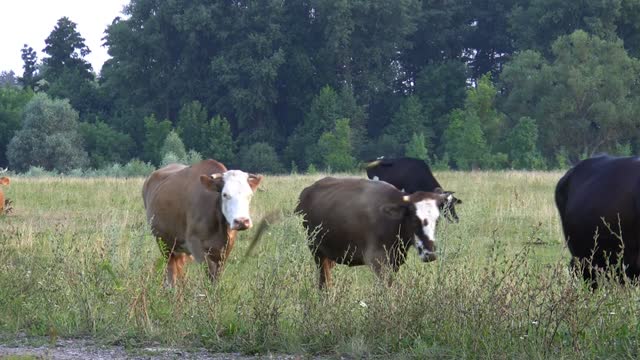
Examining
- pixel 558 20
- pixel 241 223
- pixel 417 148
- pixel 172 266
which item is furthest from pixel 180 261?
pixel 558 20

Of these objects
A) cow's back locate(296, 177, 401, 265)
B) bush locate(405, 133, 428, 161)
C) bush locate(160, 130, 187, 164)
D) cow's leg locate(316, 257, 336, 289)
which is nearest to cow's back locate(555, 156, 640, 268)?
cow's back locate(296, 177, 401, 265)

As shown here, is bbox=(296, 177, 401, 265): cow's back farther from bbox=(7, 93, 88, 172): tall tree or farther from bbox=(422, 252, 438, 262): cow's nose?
bbox=(7, 93, 88, 172): tall tree

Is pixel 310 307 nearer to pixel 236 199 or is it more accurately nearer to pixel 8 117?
pixel 236 199

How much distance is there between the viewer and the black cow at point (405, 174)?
2177 centimetres

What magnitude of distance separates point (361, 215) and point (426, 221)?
860 mm

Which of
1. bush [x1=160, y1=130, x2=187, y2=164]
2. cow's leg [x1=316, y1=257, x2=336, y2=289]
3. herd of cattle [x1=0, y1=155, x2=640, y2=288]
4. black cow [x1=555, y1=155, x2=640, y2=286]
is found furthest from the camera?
bush [x1=160, y1=130, x2=187, y2=164]

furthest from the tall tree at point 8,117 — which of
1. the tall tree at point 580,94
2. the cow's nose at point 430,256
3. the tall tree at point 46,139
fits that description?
the cow's nose at point 430,256

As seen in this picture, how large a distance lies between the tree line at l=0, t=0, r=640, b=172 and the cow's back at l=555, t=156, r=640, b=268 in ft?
167

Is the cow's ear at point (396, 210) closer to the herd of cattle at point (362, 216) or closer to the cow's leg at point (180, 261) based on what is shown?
the herd of cattle at point (362, 216)

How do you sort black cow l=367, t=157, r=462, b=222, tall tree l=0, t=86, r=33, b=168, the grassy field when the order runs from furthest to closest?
tall tree l=0, t=86, r=33, b=168, black cow l=367, t=157, r=462, b=222, the grassy field

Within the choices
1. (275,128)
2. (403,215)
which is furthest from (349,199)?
(275,128)

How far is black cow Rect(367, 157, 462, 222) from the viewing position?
21.8 metres

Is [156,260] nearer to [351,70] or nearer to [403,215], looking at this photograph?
[403,215]

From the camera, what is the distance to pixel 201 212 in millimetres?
13258
